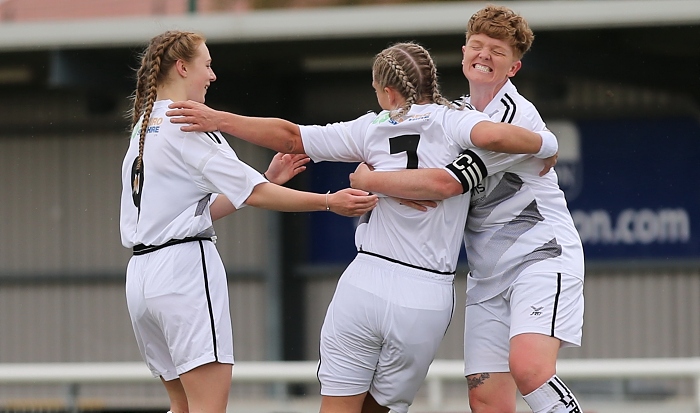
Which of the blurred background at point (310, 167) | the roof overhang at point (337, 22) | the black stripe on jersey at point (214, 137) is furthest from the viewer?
the blurred background at point (310, 167)

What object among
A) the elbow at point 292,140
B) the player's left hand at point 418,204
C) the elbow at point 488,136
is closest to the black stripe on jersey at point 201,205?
the elbow at point 292,140

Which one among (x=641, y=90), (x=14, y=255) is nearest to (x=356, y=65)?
(x=641, y=90)

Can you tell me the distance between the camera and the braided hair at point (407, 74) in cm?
316

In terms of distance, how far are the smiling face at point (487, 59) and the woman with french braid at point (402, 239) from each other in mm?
162

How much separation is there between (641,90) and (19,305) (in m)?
5.85

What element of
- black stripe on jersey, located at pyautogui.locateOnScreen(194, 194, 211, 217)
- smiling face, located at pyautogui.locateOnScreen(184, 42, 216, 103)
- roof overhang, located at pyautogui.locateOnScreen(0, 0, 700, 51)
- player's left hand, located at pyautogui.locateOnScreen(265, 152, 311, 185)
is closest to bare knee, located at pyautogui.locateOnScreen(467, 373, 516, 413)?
player's left hand, located at pyautogui.locateOnScreen(265, 152, 311, 185)

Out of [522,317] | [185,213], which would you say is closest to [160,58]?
[185,213]

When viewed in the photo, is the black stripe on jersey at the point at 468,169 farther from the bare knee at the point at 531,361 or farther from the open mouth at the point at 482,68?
the bare knee at the point at 531,361

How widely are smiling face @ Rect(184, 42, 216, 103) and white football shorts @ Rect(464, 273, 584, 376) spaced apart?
1165 millimetres

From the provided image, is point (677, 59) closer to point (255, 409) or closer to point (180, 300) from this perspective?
point (255, 409)

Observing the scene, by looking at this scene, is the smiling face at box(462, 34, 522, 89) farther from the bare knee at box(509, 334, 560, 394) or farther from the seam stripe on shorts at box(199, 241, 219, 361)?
the seam stripe on shorts at box(199, 241, 219, 361)

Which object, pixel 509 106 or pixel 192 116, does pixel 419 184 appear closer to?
pixel 509 106

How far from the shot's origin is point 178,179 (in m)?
3.20

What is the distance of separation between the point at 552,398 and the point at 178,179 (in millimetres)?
1344
